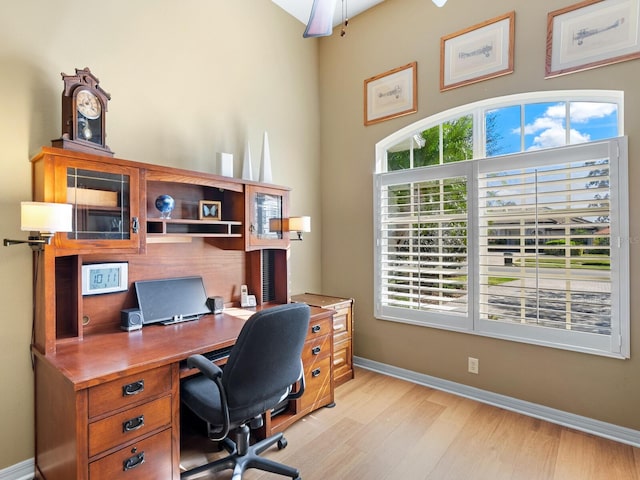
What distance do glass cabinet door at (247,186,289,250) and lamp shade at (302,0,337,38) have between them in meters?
1.12

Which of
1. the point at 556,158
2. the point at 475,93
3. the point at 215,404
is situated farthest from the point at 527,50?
the point at 215,404

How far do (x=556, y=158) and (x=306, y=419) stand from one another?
258cm

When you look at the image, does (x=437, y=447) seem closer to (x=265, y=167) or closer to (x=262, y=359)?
(x=262, y=359)

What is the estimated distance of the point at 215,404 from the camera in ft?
5.51

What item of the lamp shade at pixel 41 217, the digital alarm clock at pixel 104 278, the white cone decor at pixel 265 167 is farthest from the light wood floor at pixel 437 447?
the white cone decor at pixel 265 167

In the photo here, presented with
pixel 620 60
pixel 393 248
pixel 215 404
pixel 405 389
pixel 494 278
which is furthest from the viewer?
pixel 393 248

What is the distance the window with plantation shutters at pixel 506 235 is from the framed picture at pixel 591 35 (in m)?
0.25

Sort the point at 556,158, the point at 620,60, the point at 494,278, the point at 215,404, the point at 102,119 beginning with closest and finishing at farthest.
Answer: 1. the point at 215,404
2. the point at 102,119
3. the point at 620,60
4. the point at 556,158
5. the point at 494,278

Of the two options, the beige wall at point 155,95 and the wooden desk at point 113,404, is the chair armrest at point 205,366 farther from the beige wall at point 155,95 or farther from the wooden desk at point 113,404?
the beige wall at point 155,95

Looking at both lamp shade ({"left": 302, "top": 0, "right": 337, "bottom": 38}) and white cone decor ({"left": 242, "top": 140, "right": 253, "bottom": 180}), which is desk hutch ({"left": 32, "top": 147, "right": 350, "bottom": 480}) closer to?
white cone decor ({"left": 242, "top": 140, "right": 253, "bottom": 180})

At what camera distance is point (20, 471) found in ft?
6.03

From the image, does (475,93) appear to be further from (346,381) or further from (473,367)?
(346,381)

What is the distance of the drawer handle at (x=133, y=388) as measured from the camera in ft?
5.00

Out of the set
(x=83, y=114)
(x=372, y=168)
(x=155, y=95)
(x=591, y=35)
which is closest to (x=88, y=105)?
(x=83, y=114)
